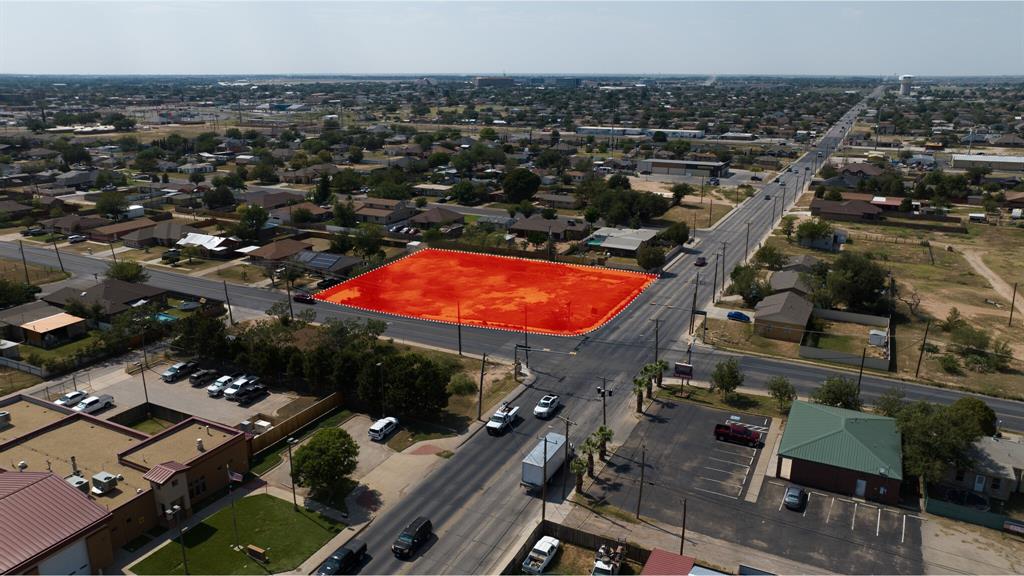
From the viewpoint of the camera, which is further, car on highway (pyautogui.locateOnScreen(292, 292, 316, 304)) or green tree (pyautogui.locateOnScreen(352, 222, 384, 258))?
green tree (pyautogui.locateOnScreen(352, 222, 384, 258))

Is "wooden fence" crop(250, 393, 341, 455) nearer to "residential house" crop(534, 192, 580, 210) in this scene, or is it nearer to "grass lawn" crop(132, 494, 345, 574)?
"grass lawn" crop(132, 494, 345, 574)

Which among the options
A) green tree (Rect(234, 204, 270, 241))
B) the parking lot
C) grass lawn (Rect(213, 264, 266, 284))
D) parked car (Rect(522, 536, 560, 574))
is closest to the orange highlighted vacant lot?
grass lawn (Rect(213, 264, 266, 284))

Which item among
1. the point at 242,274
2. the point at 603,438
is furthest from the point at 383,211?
the point at 603,438

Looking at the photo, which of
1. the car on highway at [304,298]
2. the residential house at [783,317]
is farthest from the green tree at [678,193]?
the car on highway at [304,298]

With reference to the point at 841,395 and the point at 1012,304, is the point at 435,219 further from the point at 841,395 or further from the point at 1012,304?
the point at 1012,304

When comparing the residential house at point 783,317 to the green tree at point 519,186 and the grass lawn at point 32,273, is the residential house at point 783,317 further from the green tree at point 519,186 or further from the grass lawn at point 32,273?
the grass lawn at point 32,273

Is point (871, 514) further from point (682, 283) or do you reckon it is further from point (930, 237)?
point (930, 237)
